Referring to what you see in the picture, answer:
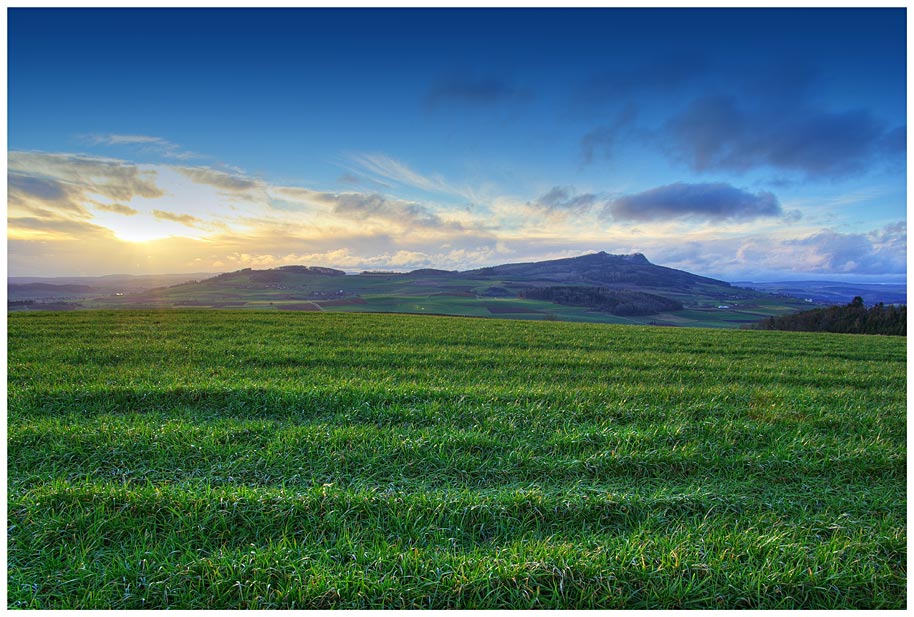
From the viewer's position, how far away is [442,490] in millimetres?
3943

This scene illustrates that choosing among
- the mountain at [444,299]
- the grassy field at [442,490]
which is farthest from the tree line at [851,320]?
the grassy field at [442,490]

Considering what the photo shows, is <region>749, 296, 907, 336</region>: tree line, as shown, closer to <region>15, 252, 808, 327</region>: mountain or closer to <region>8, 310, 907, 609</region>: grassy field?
<region>15, 252, 808, 327</region>: mountain

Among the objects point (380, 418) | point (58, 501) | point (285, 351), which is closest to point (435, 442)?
point (380, 418)

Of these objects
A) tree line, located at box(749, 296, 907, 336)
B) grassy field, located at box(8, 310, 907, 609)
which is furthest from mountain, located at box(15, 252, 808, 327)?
grassy field, located at box(8, 310, 907, 609)

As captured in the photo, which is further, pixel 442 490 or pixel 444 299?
pixel 444 299

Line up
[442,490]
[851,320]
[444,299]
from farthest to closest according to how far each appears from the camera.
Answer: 1. [444,299]
2. [851,320]
3. [442,490]

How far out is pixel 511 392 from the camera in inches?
271

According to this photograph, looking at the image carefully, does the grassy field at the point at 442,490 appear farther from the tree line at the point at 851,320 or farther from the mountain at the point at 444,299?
the tree line at the point at 851,320

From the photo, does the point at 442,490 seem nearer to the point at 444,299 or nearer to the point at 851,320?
the point at 851,320

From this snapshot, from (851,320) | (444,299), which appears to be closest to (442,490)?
(851,320)

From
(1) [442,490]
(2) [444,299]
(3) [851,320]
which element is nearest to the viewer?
(1) [442,490]

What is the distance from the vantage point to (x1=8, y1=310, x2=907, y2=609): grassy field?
2820 millimetres

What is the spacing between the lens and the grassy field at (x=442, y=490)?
282 centimetres

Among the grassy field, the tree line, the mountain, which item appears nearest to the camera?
the grassy field
